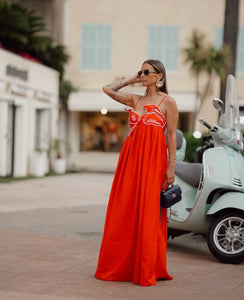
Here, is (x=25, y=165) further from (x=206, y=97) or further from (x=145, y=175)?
(x=145, y=175)

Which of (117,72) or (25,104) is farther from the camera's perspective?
(117,72)

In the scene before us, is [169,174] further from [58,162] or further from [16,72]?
[58,162]

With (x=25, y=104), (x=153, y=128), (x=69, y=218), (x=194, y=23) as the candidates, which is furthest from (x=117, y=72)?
(x=153, y=128)

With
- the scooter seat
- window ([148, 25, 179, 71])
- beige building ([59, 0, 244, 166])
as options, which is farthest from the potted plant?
the scooter seat

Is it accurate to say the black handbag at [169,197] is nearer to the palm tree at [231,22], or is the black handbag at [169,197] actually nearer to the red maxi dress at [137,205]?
the red maxi dress at [137,205]

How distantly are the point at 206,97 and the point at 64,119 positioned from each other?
18.3ft

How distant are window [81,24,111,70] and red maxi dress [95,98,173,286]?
21.1 m

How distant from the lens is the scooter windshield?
275 inches

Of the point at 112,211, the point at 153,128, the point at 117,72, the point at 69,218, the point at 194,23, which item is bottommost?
the point at 69,218

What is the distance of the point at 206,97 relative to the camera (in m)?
25.6

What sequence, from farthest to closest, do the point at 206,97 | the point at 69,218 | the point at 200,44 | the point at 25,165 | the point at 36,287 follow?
the point at 206,97
the point at 200,44
the point at 25,165
the point at 69,218
the point at 36,287

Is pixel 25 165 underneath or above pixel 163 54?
underneath

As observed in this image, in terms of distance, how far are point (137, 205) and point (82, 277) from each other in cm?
75

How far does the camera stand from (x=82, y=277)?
535 cm
